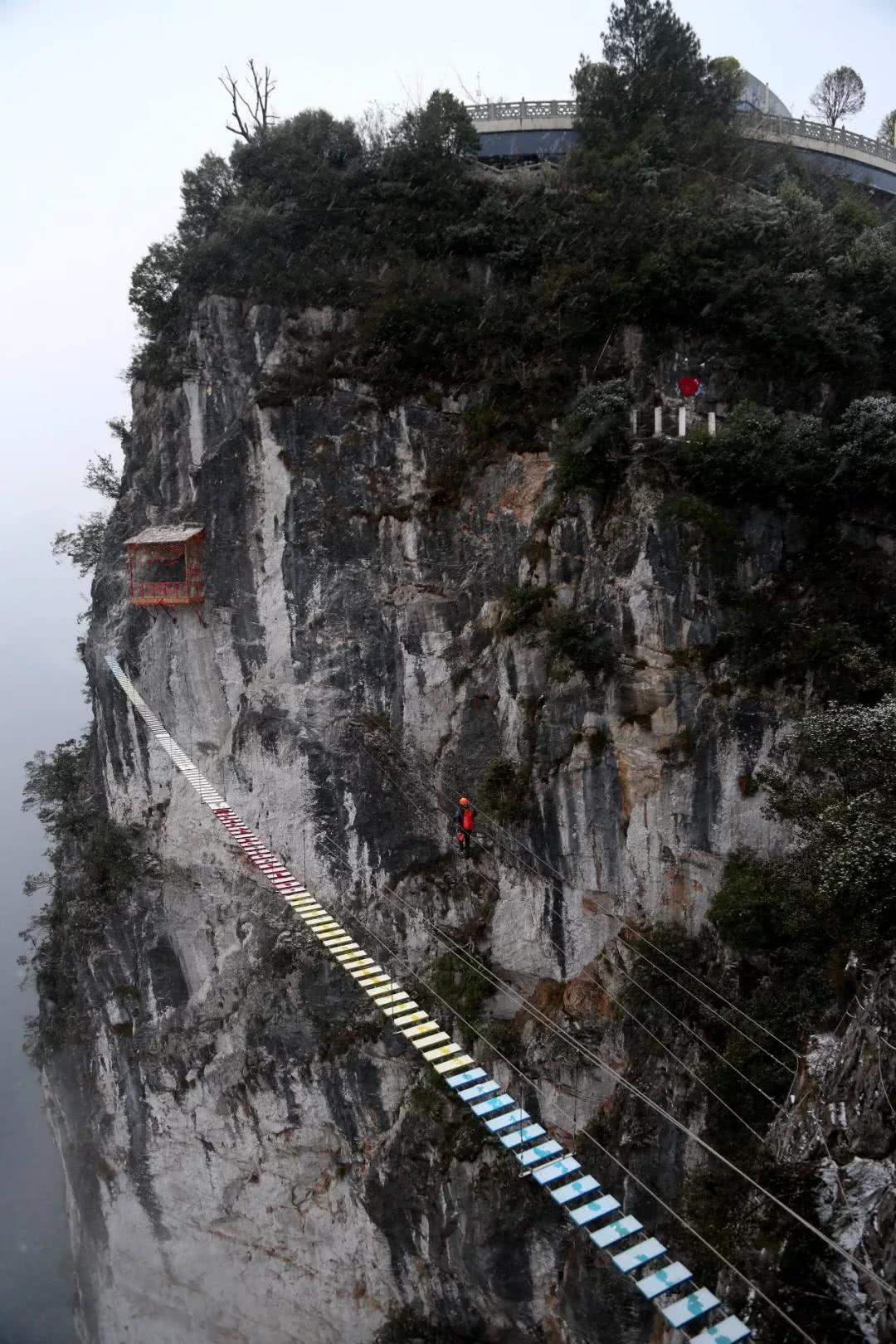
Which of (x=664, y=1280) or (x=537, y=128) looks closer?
(x=664, y=1280)

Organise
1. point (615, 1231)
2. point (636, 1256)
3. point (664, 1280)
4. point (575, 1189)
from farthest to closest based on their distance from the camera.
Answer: point (575, 1189) → point (615, 1231) → point (636, 1256) → point (664, 1280)

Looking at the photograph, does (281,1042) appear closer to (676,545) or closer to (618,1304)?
(618,1304)

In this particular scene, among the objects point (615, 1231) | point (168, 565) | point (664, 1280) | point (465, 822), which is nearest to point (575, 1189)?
point (615, 1231)

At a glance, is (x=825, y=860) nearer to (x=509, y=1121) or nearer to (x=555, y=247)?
(x=509, y=1121)

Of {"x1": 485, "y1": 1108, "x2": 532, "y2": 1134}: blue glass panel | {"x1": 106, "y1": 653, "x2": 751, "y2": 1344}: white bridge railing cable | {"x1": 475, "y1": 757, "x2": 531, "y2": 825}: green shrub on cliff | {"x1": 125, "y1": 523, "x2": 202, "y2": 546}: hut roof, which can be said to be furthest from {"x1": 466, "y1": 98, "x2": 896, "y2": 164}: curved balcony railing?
{"x1": 485, "y1": 1108, "x2": 532, "y2": 1134}: blue glass panel

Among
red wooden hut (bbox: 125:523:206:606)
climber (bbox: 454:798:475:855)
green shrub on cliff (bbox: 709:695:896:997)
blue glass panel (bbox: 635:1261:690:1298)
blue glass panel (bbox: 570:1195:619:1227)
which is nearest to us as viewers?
blue glass panel (bbox: 635:1261:690:1298)

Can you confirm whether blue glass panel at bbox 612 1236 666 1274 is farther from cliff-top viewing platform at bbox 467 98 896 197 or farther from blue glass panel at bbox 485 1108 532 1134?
cliff-top viewing platform at bbox 467 98 896 197

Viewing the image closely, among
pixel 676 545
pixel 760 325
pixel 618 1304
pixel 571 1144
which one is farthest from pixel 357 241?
pixel 618 1304
